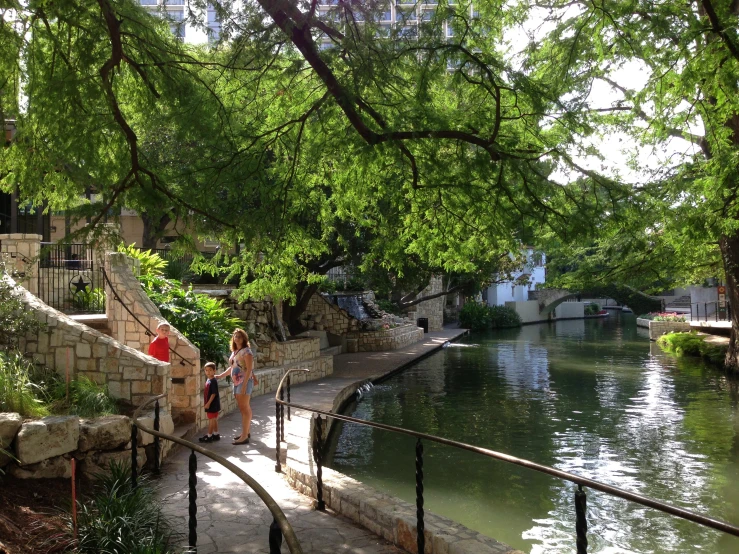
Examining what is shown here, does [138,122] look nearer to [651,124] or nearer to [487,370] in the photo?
[651,124]

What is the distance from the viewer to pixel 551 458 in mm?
9930

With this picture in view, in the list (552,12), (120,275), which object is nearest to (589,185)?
(552,12)

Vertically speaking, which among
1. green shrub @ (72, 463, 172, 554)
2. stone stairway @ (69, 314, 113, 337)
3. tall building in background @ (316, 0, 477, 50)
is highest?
tall building in background @ (316, 0, 477, 50)

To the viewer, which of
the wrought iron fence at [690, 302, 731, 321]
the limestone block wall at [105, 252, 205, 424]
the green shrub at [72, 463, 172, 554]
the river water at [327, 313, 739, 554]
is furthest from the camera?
the wrought iron fence at [690, 302, 731, 321]

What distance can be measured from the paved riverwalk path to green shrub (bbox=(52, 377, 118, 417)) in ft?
3.20

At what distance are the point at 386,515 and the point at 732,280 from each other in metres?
16.3

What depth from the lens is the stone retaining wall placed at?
5668mm

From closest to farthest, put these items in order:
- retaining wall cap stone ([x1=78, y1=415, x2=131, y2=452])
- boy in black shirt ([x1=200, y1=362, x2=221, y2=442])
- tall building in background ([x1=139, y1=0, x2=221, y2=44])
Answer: retaining wall cap stone ([x1=78, y1=415, x2=131, y2=452]), tall building in background ([x1=139, y1=0, x2=221, y2=44]), boy in black shirt ([x1=200, y1=362, x2=221, y2=442])

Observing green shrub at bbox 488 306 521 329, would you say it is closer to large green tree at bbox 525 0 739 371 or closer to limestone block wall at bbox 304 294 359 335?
limestone block wall at bbox 304 294 359 335

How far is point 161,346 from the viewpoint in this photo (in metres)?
8.85

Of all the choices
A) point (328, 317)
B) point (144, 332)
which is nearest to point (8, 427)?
point (144, 332)

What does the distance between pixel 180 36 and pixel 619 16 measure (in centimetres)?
473

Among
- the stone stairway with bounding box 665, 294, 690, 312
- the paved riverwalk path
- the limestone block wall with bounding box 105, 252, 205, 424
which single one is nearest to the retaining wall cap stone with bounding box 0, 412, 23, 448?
the paved riverwalk path

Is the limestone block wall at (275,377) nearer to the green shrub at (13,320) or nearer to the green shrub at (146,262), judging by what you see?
the green shrub at (146,262)
